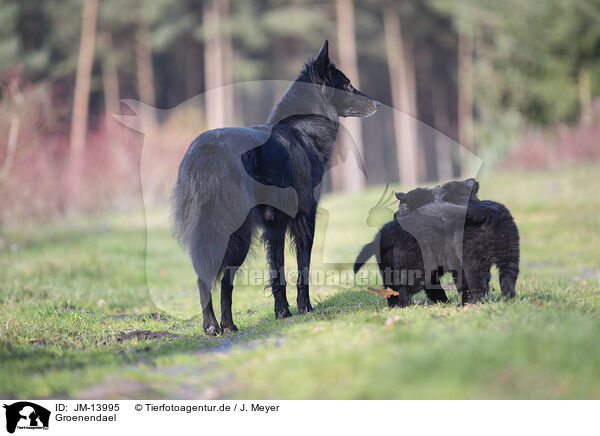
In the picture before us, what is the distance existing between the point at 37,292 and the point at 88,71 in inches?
823

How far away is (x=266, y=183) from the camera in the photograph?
4.54 m

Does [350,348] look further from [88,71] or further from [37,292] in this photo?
[88,71]

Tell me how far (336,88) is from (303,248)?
1.79 m

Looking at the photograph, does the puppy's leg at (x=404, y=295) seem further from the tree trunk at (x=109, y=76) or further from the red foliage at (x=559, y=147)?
the tree trunk at (x=109, y=76)

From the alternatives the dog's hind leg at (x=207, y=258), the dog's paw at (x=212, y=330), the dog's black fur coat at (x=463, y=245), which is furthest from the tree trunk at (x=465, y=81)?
the dog's hind leg at (x=207, y=258)

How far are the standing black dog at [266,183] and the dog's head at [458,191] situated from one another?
1256 millimetres

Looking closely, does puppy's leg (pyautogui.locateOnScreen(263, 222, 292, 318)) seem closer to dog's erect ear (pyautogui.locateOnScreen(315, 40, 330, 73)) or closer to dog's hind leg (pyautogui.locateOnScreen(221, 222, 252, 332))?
dog's hind leg (pyautogui.locateOnScreen(221, 222, 252, 332))

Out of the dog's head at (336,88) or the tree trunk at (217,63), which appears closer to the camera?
the dog's head at (336,88)

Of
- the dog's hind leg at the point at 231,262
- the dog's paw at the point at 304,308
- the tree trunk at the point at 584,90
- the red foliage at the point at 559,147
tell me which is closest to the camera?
the dog's hind leg at the point at 231,262

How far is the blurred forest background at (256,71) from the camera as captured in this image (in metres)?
18.8

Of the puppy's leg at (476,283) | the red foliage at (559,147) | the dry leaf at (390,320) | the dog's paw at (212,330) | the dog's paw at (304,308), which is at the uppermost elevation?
the red foliage at (559,147)
